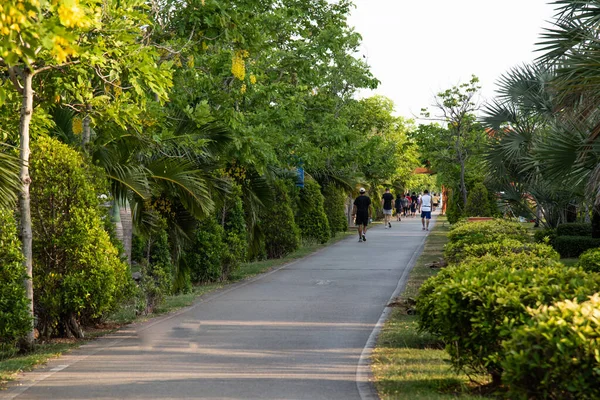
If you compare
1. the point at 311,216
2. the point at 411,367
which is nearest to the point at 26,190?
the point at 411,367

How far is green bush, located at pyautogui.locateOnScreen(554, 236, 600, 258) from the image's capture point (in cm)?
2215

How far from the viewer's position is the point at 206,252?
1642cm

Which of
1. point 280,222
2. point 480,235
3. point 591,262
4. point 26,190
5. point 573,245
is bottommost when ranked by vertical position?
point 573,245

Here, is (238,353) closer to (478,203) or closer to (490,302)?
(490,302)

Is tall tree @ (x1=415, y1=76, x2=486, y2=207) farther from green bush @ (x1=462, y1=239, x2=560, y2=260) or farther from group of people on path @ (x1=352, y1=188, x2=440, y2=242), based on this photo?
green bush @ (x1=462, y1=239, x2=560, y2=260)

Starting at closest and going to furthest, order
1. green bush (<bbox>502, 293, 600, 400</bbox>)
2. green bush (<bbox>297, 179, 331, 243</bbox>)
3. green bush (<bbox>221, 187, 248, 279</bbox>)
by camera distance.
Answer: green bush (<bbox>502, 293, 600, 400</bbox>)
green bush (<bbox>221, 187, 248, 279</bbox>)
green bush (<bbox>297, 179, 331, 243</bbox>)

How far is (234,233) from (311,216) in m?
10.0

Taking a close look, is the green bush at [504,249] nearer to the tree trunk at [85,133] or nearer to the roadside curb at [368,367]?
the roadside curb at [368,367]

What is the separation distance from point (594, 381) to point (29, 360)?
5980 millimetres

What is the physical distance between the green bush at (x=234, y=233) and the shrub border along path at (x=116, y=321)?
13.3 inches

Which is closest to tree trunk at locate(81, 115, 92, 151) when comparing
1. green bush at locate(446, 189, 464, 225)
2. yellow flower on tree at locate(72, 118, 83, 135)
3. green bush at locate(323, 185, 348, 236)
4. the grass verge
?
yellow flower on tree at locate(72, 118, 83, 135)

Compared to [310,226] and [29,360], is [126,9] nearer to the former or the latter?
[29,360]

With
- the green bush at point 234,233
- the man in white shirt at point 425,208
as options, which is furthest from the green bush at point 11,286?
the man in white shirt at point 425,208

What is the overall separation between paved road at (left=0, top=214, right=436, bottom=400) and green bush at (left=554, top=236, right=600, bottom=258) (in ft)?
29.3
